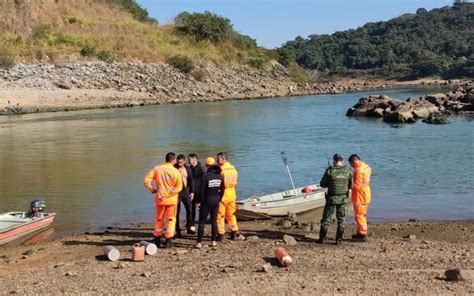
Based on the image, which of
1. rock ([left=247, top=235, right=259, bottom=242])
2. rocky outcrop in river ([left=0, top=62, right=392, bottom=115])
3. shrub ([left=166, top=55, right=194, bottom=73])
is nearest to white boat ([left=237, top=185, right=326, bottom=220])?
rock ([left=247, top=235, right=259, bottom=242])

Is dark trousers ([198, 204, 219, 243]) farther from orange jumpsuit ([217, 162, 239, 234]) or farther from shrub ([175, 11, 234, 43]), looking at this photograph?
shrub ([175, 11, 234, 43])

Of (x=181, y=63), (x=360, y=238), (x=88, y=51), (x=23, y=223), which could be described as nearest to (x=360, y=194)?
(x=360, y=238)

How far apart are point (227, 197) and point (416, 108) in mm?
37828

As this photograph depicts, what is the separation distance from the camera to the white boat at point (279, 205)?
14320 mm

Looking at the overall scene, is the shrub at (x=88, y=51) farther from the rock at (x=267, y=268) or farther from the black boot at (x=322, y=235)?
the rock at (x=267, y=268)

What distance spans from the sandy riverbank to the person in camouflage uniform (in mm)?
361

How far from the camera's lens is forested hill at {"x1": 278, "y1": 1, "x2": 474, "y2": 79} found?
13625 cm

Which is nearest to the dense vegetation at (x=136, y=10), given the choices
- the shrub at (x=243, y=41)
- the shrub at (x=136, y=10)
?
the shrub at (x=136, y=10)

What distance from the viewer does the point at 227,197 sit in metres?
11.6

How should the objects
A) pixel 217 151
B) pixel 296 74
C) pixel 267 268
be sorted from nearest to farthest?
pixel 267 268, pixel 217 151, pixel 296 74

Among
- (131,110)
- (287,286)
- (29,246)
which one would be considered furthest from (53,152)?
(131,110)

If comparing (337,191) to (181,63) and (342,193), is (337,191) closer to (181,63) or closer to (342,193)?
(342,193)

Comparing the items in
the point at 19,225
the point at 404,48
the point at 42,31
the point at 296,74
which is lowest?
the point at 19,225

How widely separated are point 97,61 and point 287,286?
5858 centimetres
